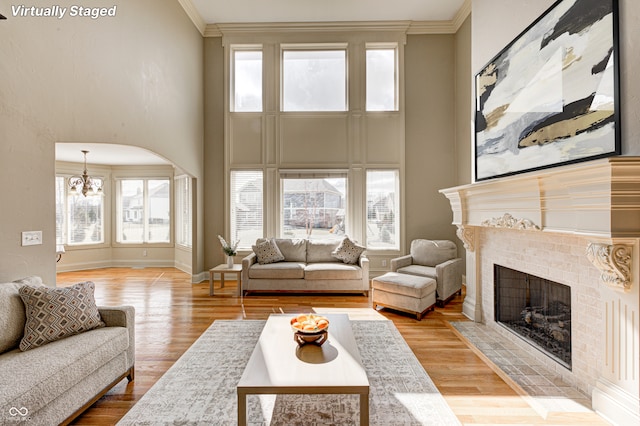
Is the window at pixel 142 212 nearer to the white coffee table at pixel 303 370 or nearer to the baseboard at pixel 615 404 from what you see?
the white coffee table at pixel 303 370

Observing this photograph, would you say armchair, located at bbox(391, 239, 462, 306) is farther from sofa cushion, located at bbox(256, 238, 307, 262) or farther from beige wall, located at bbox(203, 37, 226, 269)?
beige wall, located at bbox(203, 37, 226, 269)

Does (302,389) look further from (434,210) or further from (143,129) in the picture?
(434,210)

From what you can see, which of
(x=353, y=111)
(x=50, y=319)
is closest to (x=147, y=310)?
(x=50, y=319)

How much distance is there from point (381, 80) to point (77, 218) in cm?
734

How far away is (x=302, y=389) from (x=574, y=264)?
2267 mm

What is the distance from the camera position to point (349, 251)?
537 centimetres

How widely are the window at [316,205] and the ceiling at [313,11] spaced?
2.36m

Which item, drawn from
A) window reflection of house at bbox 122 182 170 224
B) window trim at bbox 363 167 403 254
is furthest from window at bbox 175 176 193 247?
window trim at bbox 363 167 403 254

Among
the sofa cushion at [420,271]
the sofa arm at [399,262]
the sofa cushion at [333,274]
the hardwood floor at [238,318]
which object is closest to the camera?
the hardwood floor at [238,318]

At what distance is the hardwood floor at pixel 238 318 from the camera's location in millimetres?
2201

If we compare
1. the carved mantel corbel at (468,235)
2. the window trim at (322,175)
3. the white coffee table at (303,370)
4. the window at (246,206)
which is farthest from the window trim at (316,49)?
the white coffee table at (303,370)

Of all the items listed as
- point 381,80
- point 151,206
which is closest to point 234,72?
point 381,80

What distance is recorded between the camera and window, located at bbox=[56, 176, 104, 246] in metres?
6.90

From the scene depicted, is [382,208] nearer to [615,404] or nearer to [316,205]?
[316,205]
